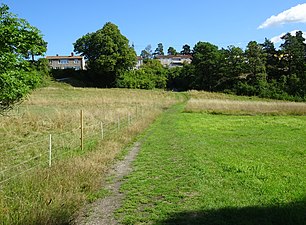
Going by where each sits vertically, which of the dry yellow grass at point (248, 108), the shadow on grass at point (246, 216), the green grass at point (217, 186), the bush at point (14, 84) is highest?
the bush at point (14, 84)

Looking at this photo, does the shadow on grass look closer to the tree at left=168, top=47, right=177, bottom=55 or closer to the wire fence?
the wire fence

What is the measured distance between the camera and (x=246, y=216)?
5605 millimetres

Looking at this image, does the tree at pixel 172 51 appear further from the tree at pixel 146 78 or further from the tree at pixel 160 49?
the tree at pixel 146 78

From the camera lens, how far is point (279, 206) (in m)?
6.01

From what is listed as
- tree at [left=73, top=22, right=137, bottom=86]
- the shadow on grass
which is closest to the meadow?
the shadow on grass

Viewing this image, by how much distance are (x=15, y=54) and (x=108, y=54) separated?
59.3m

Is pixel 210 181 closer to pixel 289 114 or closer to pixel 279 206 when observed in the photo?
pixel 279 206

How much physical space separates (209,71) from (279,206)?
71.9 meters

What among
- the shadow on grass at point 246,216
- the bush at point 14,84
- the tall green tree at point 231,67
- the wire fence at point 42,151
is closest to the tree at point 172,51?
the tall green tree at point 231,67

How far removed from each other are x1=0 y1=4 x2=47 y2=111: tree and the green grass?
5.56 metres

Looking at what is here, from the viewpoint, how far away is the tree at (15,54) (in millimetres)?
11953

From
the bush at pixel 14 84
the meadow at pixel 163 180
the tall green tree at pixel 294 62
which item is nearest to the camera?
the meadow at pixel 163 180

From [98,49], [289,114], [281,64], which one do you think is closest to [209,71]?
[281,64]

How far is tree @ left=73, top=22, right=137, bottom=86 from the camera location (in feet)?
229
